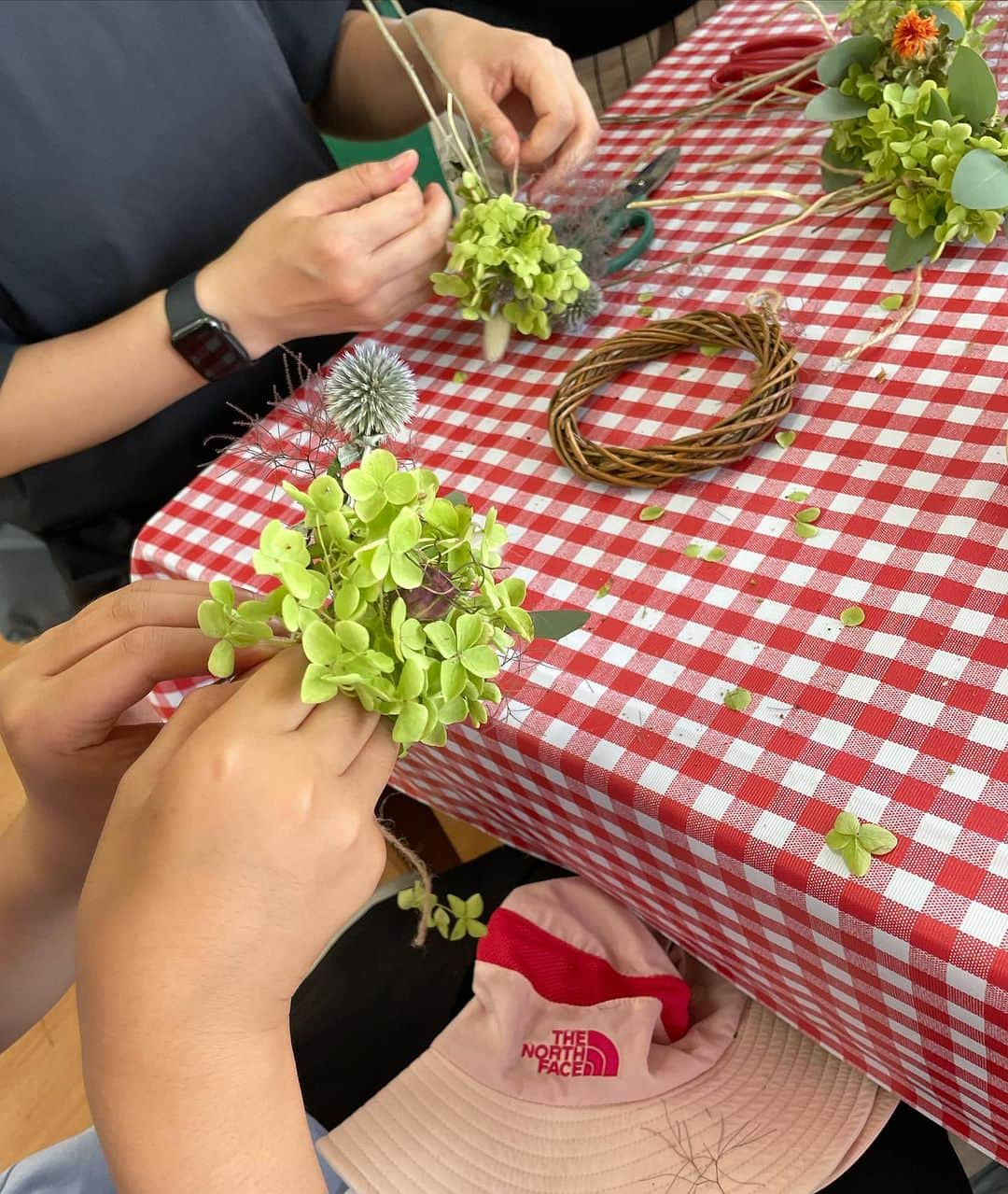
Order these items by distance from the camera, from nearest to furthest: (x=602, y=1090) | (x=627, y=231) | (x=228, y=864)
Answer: (x=228, y=864) → (x=602, y=1090) → (x=627, y=231)

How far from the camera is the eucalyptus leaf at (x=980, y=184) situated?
773mm

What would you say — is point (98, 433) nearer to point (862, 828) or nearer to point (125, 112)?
point (125, 112)

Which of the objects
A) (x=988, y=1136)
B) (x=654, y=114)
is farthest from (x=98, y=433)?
(x=988, y=1136)

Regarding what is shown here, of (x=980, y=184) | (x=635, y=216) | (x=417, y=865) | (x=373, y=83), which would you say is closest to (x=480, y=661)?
(x=417, y=865)

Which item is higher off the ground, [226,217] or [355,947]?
[226,217]

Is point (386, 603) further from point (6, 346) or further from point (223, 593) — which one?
point (6, 346)

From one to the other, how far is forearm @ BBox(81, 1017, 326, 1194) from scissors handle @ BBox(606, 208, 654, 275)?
799 mm

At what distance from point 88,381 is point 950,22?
0.92 metres

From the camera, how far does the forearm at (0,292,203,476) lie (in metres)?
1.01

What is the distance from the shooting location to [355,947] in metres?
Answer: 0.89

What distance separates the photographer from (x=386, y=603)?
1.64 feet

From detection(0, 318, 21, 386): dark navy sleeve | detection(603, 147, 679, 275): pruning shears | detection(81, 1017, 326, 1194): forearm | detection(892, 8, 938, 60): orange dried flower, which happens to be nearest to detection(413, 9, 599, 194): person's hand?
detection(603, 147, 679, 275): pruning shears

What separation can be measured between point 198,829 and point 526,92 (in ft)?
3.16

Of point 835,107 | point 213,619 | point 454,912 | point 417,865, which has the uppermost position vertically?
point 213,619
